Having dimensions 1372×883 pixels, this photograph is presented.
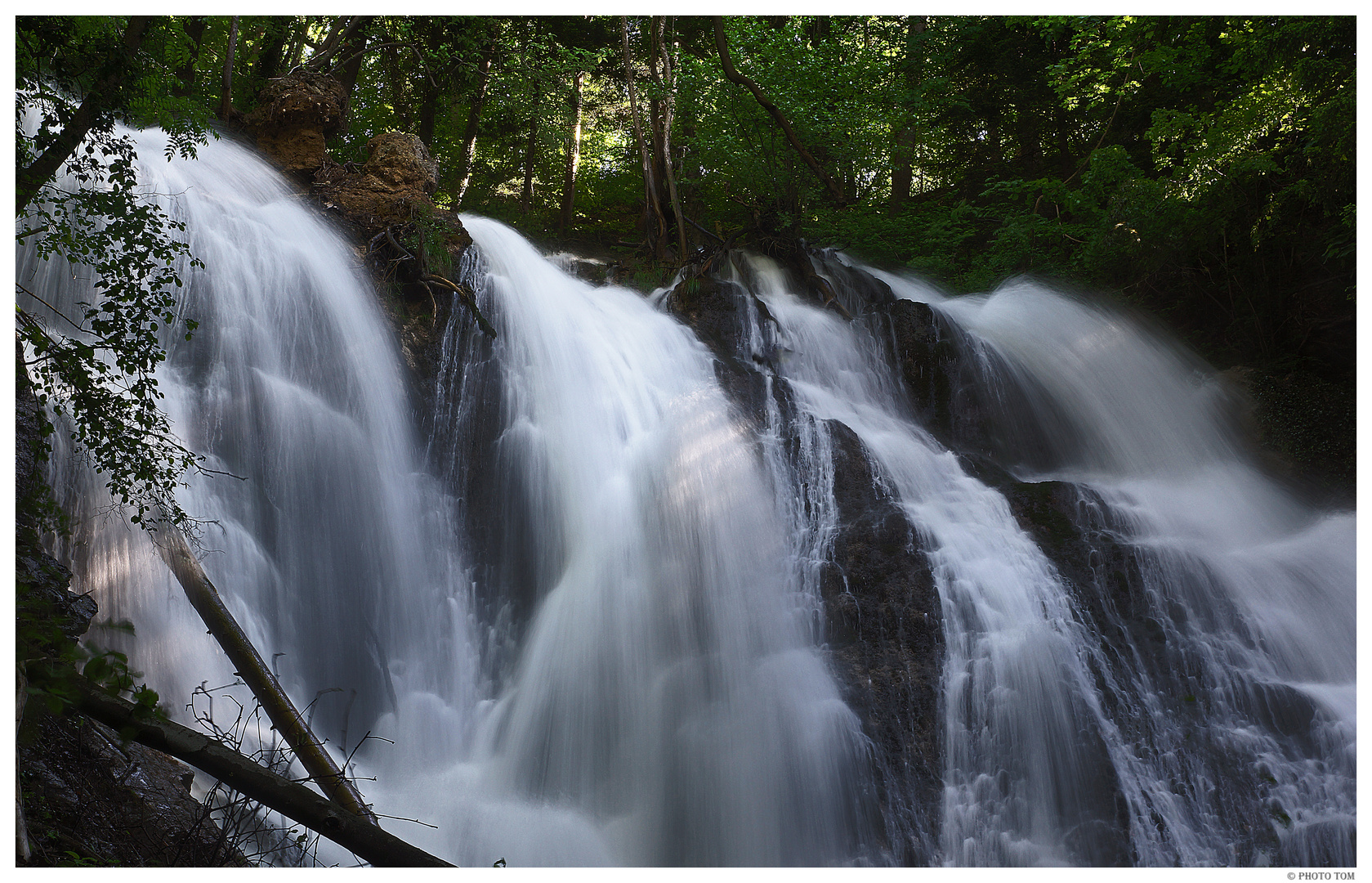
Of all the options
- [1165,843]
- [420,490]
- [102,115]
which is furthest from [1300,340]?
[102,115]

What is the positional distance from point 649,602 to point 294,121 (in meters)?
8.48

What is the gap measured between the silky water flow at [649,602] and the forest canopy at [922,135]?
262 centimetres

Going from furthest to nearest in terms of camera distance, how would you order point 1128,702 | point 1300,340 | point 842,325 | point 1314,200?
1. point 842,325
2. point 1300,340
3. point 1314,200
4. point 1128,702

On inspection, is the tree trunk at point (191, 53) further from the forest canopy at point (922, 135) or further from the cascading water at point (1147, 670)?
the cascading water at point (1147, 670)

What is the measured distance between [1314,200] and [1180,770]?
6201mm

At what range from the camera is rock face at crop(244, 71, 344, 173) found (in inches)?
385

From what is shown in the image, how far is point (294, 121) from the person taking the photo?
9883mm

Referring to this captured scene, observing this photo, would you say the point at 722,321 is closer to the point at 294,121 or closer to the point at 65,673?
the point at 294,121

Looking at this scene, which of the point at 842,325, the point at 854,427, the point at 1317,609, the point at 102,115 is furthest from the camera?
the point at 842,325

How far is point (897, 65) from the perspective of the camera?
1425 centimetres

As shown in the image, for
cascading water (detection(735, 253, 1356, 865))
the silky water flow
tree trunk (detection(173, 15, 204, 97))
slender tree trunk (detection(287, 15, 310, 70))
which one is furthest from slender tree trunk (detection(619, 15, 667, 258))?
tree trunk (detection(173, 15, 204, 97))

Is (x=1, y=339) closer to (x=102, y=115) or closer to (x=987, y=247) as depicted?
(x=102, y=115)

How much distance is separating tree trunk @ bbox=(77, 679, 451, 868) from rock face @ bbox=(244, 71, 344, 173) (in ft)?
30.6

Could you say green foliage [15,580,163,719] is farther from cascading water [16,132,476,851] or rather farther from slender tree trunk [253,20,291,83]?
slender tree trunk [253,20,291,83]
